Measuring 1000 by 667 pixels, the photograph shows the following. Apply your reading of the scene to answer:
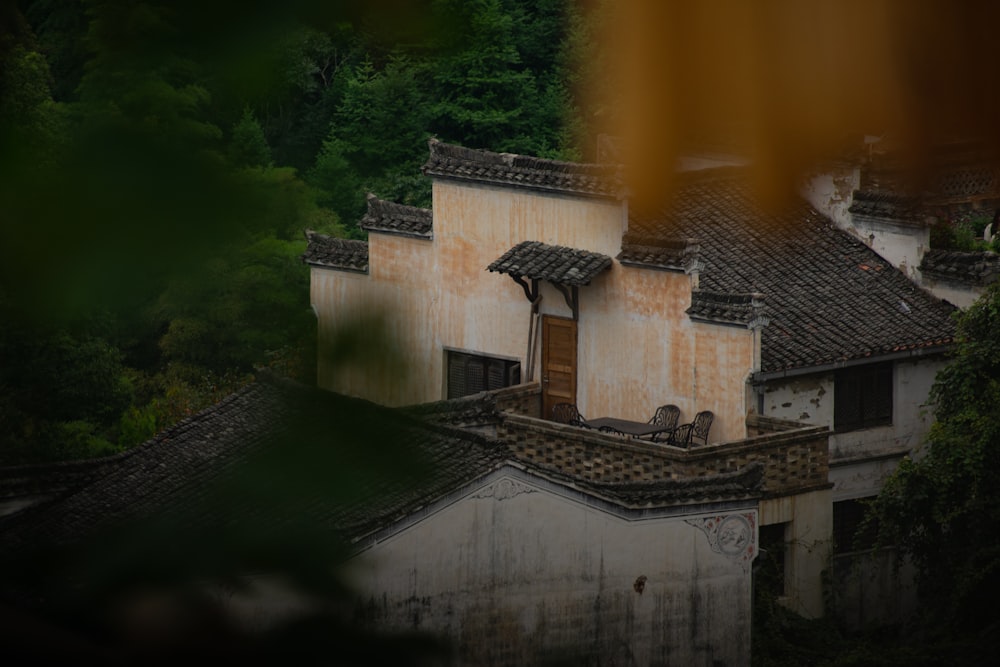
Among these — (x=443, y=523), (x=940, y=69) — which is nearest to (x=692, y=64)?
(x=940, y=69)

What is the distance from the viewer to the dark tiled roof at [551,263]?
1536 centimetres

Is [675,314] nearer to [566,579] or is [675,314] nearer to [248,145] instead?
[566,579]

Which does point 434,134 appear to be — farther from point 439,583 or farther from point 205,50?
point 439,583

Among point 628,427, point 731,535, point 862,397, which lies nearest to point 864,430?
point 862,397

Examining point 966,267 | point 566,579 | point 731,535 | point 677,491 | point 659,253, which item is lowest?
point 566,579

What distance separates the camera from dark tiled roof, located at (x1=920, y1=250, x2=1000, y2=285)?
16219 mm

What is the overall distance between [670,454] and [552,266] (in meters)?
2.54

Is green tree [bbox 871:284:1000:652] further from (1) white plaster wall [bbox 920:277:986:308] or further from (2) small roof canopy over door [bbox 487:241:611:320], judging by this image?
(2) small roof canopy over door [bbox 487:241:611:320]

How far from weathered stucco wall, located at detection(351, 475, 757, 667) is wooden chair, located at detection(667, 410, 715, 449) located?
3.14m

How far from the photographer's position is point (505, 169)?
15695mm

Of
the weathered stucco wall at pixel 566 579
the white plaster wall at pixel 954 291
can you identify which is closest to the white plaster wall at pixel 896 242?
the white plaster wall at pixel 954 291

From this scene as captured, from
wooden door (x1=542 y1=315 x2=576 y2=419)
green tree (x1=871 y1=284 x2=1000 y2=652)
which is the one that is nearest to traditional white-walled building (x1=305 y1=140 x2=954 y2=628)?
wooden door (x1=542 y1=315 x2=576 y2=419)

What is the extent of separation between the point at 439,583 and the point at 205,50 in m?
9.22

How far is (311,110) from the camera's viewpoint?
180 cm
